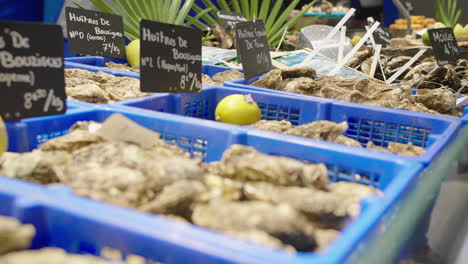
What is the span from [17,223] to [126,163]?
0.76 feet

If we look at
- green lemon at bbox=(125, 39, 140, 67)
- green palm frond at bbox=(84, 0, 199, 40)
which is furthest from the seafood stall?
green palm frond at bbox=(84, 0, 199, 40)

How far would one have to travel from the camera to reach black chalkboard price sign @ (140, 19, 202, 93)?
129 centimetres

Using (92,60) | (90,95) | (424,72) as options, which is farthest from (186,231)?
(424,72)

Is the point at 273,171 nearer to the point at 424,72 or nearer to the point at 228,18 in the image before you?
the point at 424,72

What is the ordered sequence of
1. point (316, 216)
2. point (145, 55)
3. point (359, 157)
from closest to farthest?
point (316, 216)
point (359, 157)
point (145, 55)

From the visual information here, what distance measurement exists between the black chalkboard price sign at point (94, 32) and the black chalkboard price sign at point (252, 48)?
636 mm

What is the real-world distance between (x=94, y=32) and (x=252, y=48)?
0.73 meters

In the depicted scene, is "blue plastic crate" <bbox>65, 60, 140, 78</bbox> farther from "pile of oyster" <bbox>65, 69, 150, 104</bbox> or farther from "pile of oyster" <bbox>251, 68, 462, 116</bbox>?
"pile of oyster" <bbox>251, 68, 462, 116</bbox>

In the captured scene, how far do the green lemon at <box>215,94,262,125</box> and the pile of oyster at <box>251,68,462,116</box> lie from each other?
0.32 m

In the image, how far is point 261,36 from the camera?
203cm

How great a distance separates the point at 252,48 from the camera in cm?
193

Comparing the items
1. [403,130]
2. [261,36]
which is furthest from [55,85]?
[261,36]

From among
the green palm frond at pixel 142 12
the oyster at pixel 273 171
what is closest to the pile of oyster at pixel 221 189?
the oyster at pixel 273 171

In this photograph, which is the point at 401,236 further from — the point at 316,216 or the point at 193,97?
the point at 193,97
